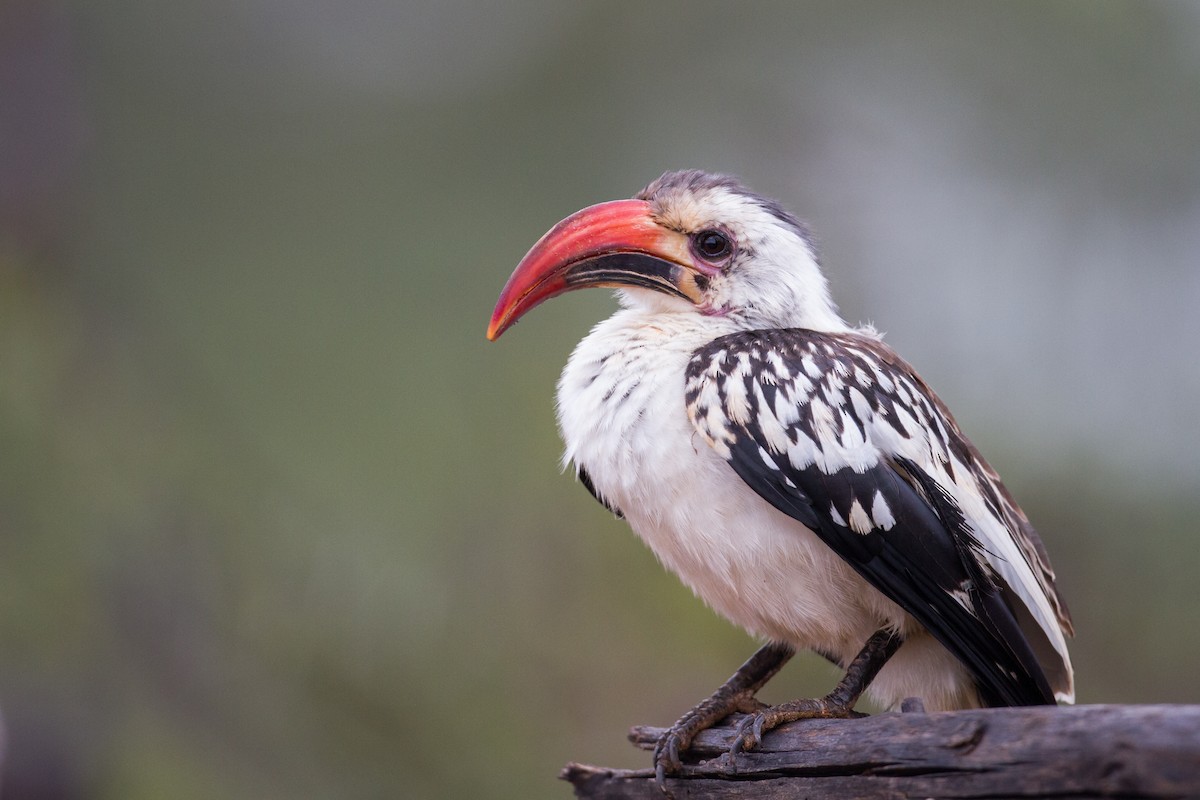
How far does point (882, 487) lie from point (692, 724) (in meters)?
0.59

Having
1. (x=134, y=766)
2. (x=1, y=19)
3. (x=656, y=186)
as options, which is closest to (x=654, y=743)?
(x=656, y=186)

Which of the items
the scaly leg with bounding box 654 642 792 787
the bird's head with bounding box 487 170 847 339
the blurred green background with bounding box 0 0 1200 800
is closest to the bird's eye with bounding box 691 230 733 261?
the bird's head with bounding box 487 170 847 339

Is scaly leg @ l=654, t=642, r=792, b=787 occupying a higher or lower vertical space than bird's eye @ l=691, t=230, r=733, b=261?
lower

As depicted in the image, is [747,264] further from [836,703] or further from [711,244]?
[836,703]

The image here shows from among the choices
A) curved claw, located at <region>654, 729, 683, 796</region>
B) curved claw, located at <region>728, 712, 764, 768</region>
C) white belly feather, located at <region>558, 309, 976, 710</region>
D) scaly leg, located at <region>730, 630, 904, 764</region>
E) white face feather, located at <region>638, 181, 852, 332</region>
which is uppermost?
white face feather, located at <region>638, 181, 852, 332</region>

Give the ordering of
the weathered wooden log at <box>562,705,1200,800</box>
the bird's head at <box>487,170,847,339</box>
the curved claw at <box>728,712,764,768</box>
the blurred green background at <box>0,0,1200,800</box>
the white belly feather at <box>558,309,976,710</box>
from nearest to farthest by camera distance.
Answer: the weathered wooden log at <box>562,705,1200,800</box>
the curved claw at <box>728,712,764,768</box>
the white belly feather at <box>558,309,976,710</box>
the bird's head at <box>487,170,847,339</box>
the blurred green background at <box>0,0,1200,800</box>

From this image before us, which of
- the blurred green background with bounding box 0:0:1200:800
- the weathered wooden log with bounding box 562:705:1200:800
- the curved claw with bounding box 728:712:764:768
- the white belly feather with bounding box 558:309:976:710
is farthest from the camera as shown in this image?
the blurred green background with bounding box 0:0:1200:800

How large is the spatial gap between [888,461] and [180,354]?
3244 mm

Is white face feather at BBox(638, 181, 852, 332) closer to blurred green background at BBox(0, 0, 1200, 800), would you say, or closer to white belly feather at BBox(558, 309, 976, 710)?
white belly feather at BBox(558, 309, 976, 710)

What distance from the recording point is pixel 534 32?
496 cm

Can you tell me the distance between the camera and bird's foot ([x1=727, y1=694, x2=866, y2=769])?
1904 mm

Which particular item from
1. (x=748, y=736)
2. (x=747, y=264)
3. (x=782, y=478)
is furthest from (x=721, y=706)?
(x=747, y=264)

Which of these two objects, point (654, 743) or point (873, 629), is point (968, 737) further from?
point (654, 743)

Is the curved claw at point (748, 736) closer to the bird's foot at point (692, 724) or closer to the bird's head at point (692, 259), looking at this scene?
the bird's foot at point (692, 724)
